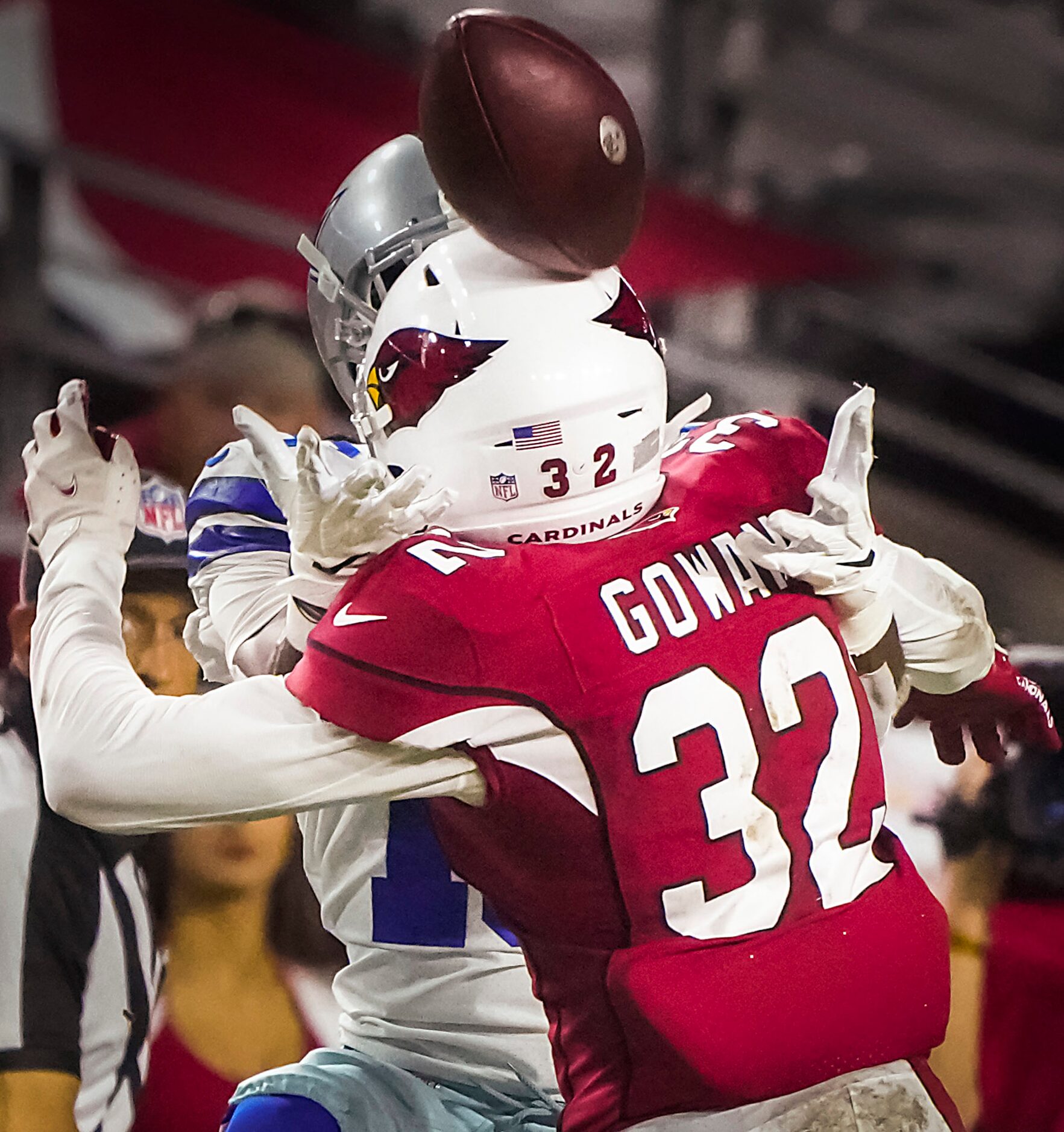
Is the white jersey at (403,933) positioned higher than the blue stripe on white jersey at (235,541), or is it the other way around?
the blue stripe on white jersey at (235,541)

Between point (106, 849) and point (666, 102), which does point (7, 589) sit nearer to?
point (106, 849)

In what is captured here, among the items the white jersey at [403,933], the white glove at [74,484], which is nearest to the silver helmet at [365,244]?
the white jersey at [403,933]

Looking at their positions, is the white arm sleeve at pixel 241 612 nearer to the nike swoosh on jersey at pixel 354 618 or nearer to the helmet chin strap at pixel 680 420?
the nike swoosh on jersey at pixel 354 618

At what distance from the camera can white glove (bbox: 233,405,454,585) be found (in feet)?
3.11

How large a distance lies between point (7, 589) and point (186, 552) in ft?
0.63

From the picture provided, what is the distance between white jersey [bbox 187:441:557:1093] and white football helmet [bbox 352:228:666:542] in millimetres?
186

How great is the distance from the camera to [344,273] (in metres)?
1.21

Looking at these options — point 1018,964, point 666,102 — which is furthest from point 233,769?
point 666,102

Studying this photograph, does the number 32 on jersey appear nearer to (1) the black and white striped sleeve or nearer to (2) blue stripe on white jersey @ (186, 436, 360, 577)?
(2) blue stripe on white jersey @ (186, 436, 360, 577)

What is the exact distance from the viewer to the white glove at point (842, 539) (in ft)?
3.24

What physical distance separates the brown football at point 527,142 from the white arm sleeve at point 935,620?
0.37 metres

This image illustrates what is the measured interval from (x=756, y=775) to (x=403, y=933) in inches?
15.2

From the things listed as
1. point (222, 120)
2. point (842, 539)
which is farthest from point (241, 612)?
point (222, 120)

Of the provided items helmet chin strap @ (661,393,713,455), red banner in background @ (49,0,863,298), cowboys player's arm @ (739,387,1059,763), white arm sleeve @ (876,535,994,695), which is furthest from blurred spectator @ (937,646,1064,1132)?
red banner in background @ (49,0,863,298)
